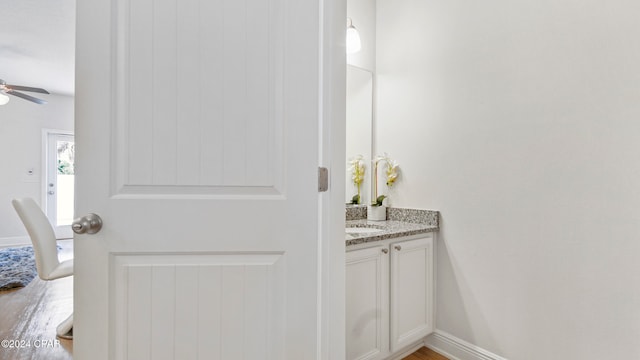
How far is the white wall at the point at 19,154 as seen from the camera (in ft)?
16.3

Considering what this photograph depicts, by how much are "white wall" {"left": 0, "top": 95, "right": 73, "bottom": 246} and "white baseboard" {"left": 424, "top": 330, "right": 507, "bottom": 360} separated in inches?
251

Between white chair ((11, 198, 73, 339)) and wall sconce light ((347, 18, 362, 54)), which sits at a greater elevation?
wall sconce light ((347, 18, 362, 54))

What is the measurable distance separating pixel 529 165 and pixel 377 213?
0.96m

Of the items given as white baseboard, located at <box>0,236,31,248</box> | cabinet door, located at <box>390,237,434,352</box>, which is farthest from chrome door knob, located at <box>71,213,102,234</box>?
white baseboard, located at <box>0,236,31,248</box>


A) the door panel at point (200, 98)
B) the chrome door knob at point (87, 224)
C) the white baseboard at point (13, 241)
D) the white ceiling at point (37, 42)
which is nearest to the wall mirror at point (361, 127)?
the door panel at point (200, 98)

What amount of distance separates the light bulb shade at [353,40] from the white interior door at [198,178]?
1224 millimetres

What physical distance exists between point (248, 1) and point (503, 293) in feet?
6.25

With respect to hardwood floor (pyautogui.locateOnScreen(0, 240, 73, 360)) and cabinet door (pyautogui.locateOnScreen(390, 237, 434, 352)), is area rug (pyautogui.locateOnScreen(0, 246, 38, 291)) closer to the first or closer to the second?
hardwood floor (pyautogui.locateOnScreen(0, 240, 73, 360))

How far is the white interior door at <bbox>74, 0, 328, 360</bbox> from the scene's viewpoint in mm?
936

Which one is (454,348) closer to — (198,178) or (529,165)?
(529,165)

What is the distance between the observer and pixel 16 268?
3.44 m

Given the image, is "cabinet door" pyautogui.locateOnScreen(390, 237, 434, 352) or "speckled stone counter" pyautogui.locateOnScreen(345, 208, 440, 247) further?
"cabinet door" pyautogui.locateOnScreen(390, 237, 434, 352)

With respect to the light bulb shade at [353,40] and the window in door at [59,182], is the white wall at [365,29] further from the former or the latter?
the window in door at [59,182]

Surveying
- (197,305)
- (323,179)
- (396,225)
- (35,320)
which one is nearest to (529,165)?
(396,225)
